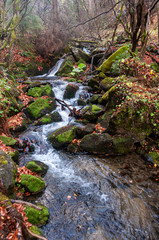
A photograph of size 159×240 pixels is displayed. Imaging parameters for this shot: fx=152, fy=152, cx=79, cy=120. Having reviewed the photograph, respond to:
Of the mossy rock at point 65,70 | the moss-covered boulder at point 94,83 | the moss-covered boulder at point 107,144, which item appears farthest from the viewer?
the mossy rock at point 65,70

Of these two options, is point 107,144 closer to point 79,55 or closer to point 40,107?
point 40,107

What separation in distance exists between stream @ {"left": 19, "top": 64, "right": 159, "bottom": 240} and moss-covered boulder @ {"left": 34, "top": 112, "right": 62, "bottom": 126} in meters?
2.11

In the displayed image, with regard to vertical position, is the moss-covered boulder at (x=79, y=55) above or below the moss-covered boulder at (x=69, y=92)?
above

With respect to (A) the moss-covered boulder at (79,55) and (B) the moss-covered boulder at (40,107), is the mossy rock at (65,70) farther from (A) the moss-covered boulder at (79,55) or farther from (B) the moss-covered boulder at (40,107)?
(B) the moss-covered boulder at (40,107)

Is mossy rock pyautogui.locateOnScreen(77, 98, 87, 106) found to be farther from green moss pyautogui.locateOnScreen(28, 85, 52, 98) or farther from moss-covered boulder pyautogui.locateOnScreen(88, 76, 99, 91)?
green moss pyautogui.locateOnScreen(28, 85, 52, 98)

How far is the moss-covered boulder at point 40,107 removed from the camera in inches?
352

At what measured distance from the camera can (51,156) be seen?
21.5 ft

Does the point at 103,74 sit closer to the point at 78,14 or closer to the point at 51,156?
the point at 51,156

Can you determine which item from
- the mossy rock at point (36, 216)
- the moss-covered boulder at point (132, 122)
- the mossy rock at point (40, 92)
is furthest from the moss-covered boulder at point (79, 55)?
the mossy rock at point (36, 216)

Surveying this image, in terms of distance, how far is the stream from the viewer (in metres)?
3.61

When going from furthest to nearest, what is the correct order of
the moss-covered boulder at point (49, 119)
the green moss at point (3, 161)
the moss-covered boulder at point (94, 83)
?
the moss-covered boulder at point (94, 83) → the moss-covered boulder at point (49, 119) → the green moss at point (3, 161)

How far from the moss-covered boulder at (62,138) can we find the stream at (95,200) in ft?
1.29

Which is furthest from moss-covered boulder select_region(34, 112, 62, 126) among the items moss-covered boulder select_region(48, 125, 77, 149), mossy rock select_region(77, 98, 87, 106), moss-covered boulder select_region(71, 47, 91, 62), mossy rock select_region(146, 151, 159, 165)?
moss-covered boulder select_region(71, 47, 91, 62)

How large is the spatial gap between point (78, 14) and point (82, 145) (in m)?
22.0
